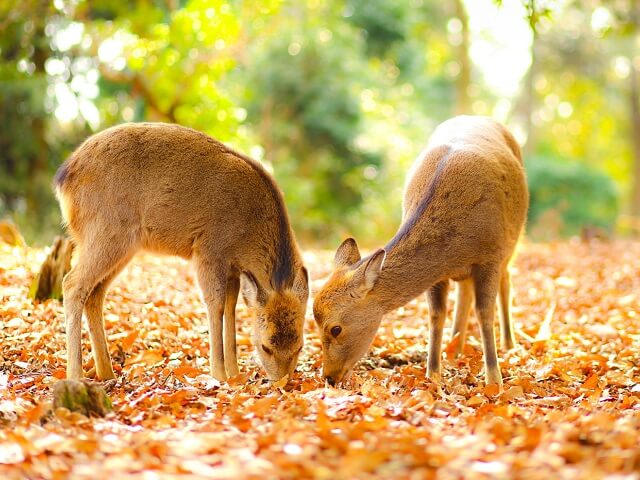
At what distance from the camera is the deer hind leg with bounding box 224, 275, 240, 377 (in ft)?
20.9

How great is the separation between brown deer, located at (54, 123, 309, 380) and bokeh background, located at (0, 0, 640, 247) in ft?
9.42

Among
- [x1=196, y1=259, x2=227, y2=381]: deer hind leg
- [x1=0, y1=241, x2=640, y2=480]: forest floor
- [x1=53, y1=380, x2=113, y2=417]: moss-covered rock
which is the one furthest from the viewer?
[x1=196, y1=259, x2=227, y2=381]: deer hind leg

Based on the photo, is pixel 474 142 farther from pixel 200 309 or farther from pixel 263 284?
Answer: pixel 200 309

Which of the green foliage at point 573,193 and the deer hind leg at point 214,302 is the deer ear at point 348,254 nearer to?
the deer hind leg at point 214,302

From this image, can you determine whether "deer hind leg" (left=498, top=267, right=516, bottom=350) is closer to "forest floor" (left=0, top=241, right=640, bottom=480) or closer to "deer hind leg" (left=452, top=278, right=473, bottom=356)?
"forest floor" (left=0, top=241, right=640, bottom=480)

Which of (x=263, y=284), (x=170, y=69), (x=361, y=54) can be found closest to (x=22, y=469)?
(x=263, y=284)

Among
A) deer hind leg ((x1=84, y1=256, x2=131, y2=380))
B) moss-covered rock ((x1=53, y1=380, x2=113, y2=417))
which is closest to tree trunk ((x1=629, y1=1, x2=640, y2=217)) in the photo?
deer hind leg ((x1=84, y1=256, x2=131, y2=380))

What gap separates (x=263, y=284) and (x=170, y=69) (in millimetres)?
7884

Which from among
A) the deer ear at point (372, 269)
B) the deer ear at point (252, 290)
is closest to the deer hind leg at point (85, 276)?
the deer ear at point (252, 290)

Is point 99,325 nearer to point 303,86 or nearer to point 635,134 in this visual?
point 303,86

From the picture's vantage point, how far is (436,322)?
252 inches

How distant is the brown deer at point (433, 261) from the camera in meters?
5.88

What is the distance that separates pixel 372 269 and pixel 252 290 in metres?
0.98

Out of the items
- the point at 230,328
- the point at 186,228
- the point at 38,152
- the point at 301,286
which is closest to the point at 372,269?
the point at 301,286
